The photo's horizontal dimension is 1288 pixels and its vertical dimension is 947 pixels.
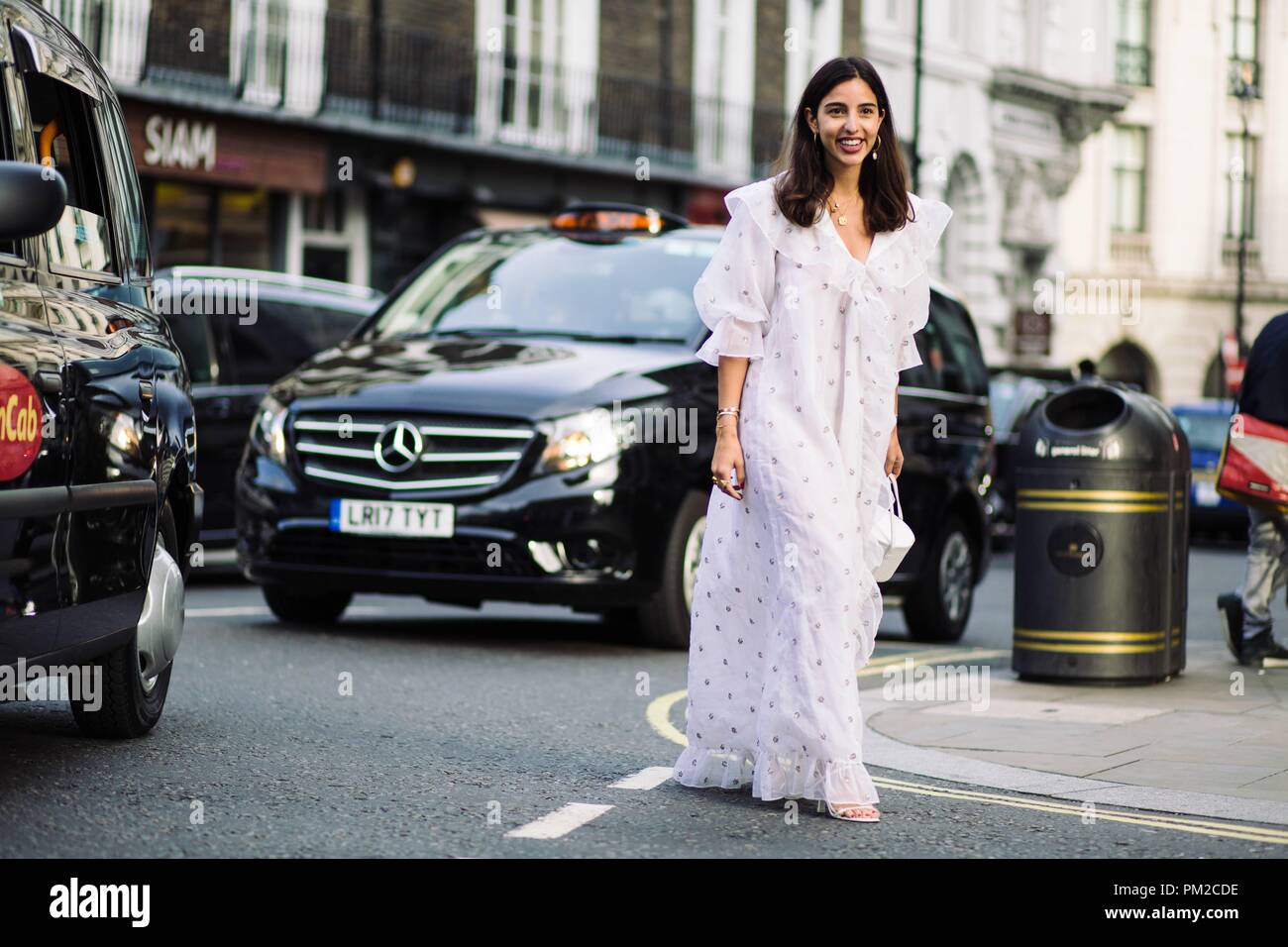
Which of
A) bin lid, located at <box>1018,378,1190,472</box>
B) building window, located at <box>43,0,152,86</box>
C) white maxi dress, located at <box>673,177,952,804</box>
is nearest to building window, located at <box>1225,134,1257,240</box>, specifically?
building window, located at <box>43,0,152,86</box>

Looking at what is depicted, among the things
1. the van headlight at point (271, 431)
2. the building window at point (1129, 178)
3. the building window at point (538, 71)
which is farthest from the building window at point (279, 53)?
the building window at point (1129, 178)

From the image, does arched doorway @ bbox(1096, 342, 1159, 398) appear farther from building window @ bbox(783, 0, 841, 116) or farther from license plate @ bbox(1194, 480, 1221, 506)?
license plate @ bbox(1194, 480, 1221, 506)

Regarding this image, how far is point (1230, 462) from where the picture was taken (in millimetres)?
9688

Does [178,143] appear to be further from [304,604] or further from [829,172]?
[829,172]

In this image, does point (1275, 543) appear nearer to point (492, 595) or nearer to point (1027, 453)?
point (1027, 453)

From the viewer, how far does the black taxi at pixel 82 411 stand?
5070 mm

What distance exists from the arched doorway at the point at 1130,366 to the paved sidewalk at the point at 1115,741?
4017cm

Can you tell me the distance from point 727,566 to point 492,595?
3402 millimetres

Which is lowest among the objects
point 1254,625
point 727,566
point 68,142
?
point 1254,625

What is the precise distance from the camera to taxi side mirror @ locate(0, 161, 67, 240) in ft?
15.4

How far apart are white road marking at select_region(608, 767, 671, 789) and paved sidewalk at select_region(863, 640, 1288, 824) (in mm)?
834

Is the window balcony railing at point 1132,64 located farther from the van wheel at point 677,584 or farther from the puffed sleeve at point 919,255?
the puffed sleeve at point 919,255
